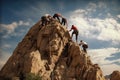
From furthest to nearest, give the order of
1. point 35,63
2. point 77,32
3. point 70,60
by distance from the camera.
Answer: point 77,32
point 70,60
point 35,63

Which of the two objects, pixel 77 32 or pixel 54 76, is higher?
pixel 77 32

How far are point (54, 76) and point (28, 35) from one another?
8.71 m

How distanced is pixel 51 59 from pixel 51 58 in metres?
0.15

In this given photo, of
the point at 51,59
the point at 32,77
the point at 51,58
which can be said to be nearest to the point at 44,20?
the point at 51,58

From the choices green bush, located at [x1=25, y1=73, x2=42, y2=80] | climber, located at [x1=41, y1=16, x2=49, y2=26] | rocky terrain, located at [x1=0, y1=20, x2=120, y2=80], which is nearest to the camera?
green bush, located at [x1=25, y1=73, x2=42, y2=80]

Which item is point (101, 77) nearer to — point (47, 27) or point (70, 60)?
point (70, 60)

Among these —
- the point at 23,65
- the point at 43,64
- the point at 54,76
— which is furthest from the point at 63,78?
the point at 23,65

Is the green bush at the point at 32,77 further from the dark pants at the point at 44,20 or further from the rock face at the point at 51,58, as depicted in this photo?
the dark pants at the point at 44,20

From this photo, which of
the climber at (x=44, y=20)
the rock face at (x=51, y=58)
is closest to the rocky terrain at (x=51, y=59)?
the rock face at (x=51, y=58)

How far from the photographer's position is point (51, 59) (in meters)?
33.0

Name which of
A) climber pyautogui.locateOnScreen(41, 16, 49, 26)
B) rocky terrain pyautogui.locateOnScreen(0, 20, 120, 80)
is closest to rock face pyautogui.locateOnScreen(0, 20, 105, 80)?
rocky terrain pyautogui.locateOnScreen(0, 20, 120, 80)

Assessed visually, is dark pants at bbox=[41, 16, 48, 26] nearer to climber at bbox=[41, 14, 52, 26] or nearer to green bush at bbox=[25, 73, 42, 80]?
climber at bbox=[41, 14, 52, 26]

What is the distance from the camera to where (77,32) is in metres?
35.9

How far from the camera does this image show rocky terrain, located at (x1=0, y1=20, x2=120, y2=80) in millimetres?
31344
